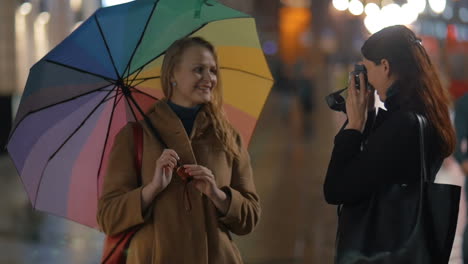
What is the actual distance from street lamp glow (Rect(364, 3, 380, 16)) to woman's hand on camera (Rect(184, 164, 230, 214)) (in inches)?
55.6

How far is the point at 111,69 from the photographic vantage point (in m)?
2.59

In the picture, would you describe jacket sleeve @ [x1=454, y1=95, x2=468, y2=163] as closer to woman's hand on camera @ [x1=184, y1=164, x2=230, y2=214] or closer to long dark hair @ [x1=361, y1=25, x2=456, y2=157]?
long dark hair @ [x1=361, y1=25, x2=456, y2=157]

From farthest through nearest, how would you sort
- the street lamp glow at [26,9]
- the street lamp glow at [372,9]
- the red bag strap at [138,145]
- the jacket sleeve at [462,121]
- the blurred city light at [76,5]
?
the street lamp glow at [26,9] < the jacket sleeve at [462,121] < the blurred city light at [76,5] < the street lamp glow at [372,9] < the red bag strap at [138,145]

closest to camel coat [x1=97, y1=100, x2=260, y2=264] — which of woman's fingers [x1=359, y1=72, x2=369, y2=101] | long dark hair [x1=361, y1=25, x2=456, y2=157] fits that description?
woman's fingers [x1=359, y1=72, x2=369, y2=101]

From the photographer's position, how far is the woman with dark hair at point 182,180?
2400 millimetres

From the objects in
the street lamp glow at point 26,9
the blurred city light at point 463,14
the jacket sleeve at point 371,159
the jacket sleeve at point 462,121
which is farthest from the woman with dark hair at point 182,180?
the blurred city light at point 463,14

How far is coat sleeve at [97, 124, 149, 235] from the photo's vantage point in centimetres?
240

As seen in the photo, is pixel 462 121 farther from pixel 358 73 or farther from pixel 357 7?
pixel 358 73

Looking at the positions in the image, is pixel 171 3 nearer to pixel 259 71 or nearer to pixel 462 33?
pixel 259 71

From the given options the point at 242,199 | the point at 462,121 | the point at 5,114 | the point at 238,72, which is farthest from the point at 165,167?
the point at 5,114

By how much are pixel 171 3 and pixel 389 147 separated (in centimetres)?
84

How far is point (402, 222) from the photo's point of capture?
2504 mm

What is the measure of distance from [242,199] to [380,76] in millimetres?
587

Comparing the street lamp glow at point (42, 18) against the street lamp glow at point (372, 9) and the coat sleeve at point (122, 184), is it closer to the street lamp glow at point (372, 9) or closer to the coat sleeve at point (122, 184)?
the street lamp glow at point (372, 9)
